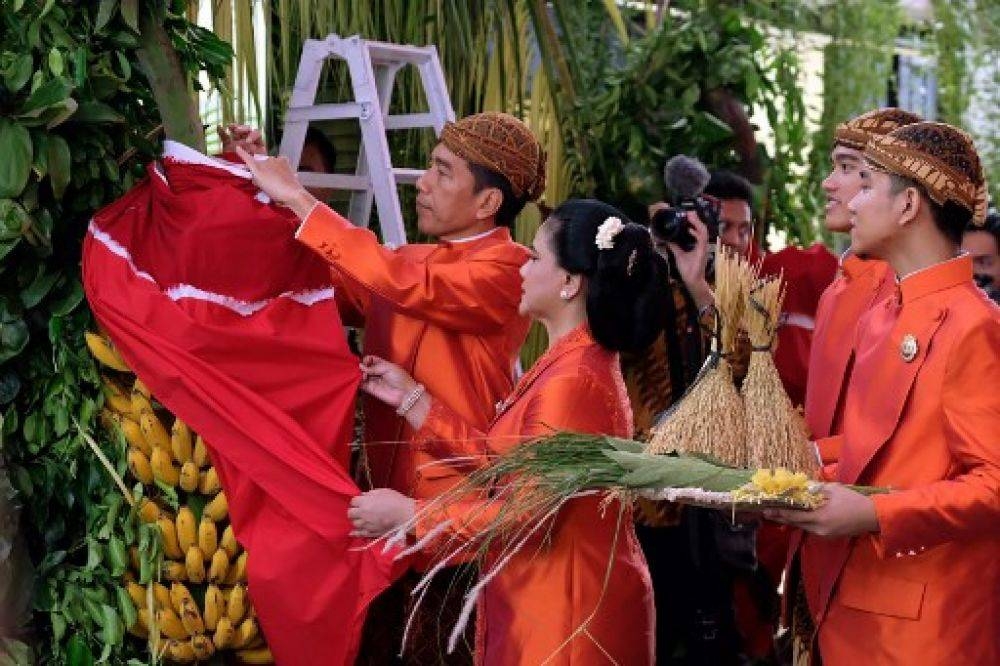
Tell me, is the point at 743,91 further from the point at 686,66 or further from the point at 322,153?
the point at 322,153

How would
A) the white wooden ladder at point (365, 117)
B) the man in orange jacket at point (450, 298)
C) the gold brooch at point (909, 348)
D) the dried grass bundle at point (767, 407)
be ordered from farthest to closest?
1. the white wooden ladder at point (365, 117)
2. the man in orange jacket at point (450, 298)
3. the dried grass bundle at point (767, 407)
4. the gold brooch at point (909, 348)

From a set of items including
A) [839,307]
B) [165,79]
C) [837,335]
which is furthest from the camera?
[839,307]

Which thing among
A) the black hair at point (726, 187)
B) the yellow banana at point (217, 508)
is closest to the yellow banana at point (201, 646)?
the yellow banana at point (217, 508)

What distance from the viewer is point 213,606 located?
3729 mm

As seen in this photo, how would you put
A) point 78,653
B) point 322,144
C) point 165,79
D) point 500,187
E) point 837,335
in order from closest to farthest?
1. point 78,653
2. point 165,79
3. point 500,187
4. point 837,335
5. point 322,144

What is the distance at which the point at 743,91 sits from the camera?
20.5ft

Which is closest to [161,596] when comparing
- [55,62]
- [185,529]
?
[185,529]

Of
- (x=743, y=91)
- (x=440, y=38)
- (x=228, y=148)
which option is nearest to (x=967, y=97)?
(x=743, y=91)

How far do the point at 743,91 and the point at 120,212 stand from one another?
120 inches

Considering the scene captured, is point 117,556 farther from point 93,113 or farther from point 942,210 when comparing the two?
point 942,210

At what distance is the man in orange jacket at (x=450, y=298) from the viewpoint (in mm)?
3988

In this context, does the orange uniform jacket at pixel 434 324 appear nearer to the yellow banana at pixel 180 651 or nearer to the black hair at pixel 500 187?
the black hair at pixel 500 187

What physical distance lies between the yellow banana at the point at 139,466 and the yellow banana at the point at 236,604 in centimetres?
29

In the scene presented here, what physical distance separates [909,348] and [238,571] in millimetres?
1424
